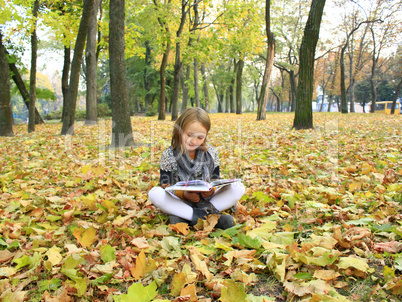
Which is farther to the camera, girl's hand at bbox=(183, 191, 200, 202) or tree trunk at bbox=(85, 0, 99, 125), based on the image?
tree trunk at bbox=(85, 0, 99, 125)

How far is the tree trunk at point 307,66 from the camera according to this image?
7.73m

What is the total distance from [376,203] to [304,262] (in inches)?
49.4

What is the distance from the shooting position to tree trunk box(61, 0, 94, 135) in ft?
26.1

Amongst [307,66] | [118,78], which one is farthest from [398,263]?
[307,66]

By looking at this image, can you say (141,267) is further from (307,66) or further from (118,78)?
(307,66)

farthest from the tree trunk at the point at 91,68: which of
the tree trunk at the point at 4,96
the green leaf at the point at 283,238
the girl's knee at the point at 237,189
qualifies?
the green leaf at the point at 283,238

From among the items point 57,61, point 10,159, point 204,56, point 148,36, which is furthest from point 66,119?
point 57,61

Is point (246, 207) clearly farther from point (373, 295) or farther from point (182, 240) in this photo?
point (373, 295)

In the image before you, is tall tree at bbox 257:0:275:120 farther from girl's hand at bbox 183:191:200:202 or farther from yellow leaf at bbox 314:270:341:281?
yellow leaf at bbox 314:270:341:281

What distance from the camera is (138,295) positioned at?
1.39 metres

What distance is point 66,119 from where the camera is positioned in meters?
9.23

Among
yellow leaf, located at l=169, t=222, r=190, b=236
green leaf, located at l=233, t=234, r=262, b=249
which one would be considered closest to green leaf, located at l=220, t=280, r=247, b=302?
green leaf, located at l=233, t=234, r=262, b=249

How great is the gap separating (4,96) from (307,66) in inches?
359

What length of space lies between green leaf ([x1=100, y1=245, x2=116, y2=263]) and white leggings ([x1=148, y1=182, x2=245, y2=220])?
1.90 ft
